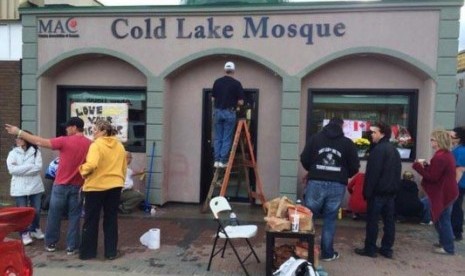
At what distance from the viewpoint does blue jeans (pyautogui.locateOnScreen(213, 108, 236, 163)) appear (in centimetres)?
782

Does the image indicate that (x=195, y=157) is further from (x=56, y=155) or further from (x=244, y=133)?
(x=56, y=155)

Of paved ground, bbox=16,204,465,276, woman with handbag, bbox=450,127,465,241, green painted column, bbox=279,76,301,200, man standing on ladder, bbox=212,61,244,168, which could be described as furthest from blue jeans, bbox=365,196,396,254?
man standing on ladder, bbox=212,61,244,168

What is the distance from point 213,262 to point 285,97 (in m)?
3.49

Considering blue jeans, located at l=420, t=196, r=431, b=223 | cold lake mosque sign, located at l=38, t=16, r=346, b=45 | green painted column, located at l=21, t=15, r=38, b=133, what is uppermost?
cold lake mosque sign, located at l=38, t=16, r=346, b=45

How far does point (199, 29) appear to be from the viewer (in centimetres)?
843

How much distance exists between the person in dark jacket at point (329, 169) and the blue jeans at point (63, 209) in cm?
297

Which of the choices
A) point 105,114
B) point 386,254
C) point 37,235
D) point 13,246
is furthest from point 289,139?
point 13,246

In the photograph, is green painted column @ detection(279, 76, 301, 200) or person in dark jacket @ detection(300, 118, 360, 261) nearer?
person in dark jacket @ detection(300, 118, 360, 261)

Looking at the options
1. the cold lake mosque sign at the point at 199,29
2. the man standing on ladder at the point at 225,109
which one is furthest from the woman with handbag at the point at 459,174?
the man standing on ladder at the point at 225,109

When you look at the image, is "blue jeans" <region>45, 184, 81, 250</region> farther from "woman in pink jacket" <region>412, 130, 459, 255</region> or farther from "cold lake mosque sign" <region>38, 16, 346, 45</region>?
"woman in pink jacket" <region>412, 130, 459, 255</region>

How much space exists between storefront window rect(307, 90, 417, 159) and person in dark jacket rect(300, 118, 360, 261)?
2.74 metres

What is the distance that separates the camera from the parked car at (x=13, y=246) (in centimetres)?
278

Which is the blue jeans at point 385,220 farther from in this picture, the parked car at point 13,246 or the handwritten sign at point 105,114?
the handwritten sign at point 105,114

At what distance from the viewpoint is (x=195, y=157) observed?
8.91 meters
